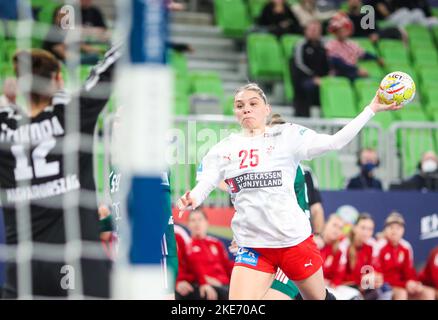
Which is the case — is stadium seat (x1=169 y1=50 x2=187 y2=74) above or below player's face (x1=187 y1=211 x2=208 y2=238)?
above

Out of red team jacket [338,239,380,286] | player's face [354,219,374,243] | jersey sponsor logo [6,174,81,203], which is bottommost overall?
red team jacket [338,239,380,286]

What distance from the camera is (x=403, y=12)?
45.0 ft

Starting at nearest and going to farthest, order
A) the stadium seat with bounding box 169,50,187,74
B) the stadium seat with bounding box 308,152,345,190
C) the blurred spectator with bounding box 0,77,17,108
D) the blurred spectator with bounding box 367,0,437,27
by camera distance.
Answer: the blurred spectator with bounding box 0,77,17,108 < the stadium seat with bounding box 308,152,345,190 < the stadium seat with bounding box 169,50,187,74 < the blurred spectator with bounding box 367,0,437,27

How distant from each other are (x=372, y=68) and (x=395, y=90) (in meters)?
7.05

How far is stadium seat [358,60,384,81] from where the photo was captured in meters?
12.1

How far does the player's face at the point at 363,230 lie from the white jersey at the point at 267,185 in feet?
11.1

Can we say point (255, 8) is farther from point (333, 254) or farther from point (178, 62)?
point (333, 254)

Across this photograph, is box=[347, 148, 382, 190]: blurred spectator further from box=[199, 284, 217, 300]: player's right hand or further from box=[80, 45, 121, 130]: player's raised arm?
box=[80, 45, 121, 130]: player's raised arm

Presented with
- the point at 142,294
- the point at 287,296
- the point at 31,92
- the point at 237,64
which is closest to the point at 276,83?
the point at 237,64

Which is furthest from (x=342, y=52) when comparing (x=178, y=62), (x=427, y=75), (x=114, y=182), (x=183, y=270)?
(x=114, y=182)

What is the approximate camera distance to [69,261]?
533cm

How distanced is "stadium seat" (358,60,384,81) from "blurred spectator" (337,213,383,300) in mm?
3551

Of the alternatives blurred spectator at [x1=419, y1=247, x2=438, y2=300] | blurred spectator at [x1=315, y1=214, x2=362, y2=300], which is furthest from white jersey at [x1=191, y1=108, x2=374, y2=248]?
blurred spectator at [x1=419, y1=247, x2=438, y2=300]

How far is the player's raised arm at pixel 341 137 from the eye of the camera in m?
5.27
